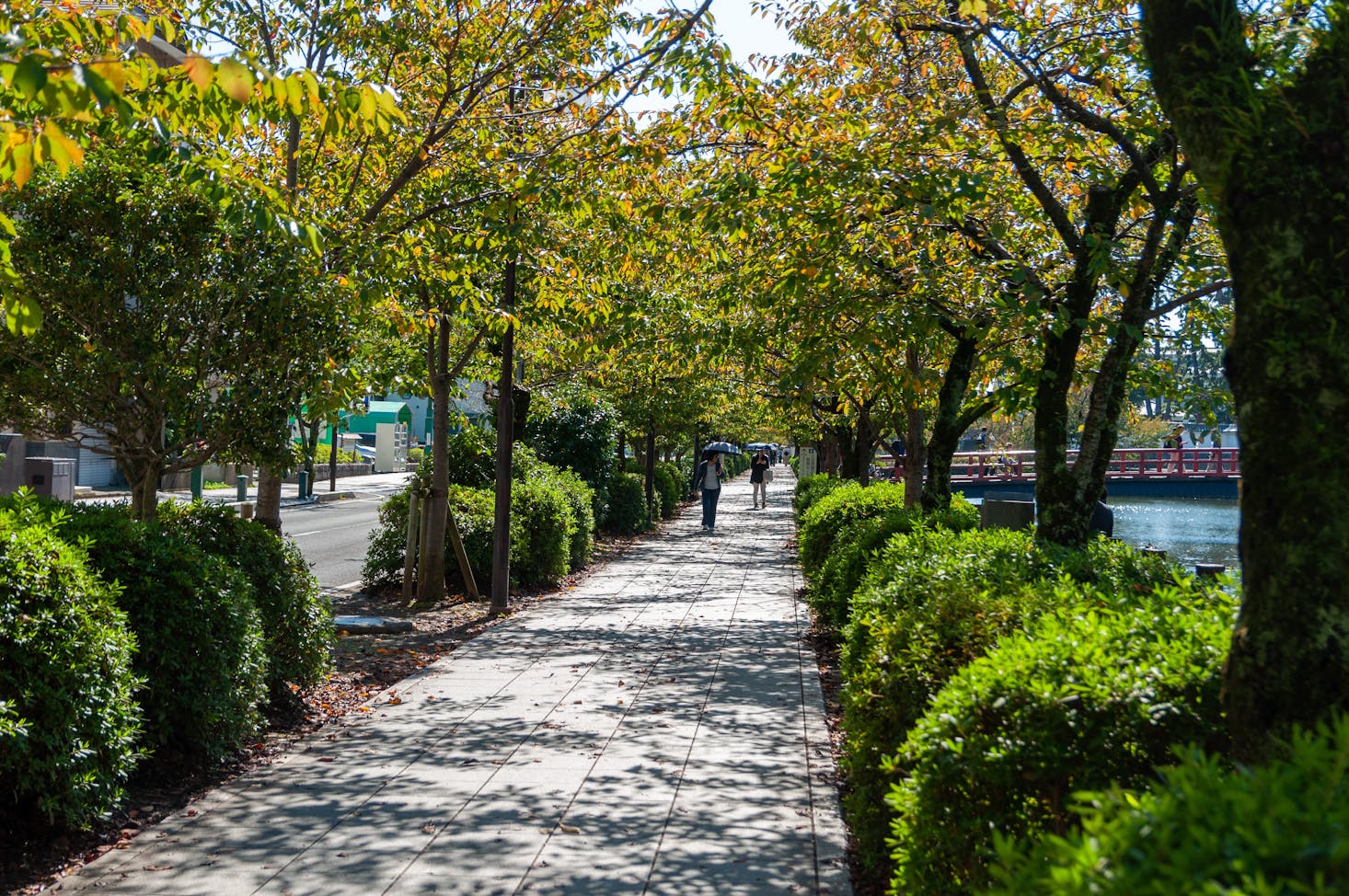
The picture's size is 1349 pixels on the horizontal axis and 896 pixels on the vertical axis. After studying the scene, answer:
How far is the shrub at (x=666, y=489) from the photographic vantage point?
111ft

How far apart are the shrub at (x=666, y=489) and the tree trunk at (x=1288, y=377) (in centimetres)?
2923

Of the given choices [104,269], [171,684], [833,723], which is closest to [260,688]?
[171,684]

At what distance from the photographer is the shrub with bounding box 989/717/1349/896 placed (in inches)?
71.7

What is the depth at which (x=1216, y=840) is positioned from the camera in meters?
1.90

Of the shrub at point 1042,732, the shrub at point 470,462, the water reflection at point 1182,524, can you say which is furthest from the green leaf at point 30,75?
the water reflection at point 1182,524

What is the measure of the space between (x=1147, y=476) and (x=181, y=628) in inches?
1688

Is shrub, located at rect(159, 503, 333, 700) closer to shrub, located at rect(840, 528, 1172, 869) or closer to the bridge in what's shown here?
shrub, located at rect(840, 528, 1172, 869)

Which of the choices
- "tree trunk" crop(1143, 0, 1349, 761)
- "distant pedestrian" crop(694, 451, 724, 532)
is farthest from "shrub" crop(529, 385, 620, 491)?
"tree trunk" crop(1143, 0, 1349, 761)

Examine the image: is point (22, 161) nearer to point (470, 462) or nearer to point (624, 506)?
point (470, 462)

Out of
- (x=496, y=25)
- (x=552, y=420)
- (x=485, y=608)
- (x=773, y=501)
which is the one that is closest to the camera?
(x=496, y=25)

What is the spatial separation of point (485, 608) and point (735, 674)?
4539 millimetres

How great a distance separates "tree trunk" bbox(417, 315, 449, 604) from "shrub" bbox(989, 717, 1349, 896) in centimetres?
1158

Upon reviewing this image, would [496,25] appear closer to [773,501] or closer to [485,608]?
[485,608]

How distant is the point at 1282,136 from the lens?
10.7 feet
